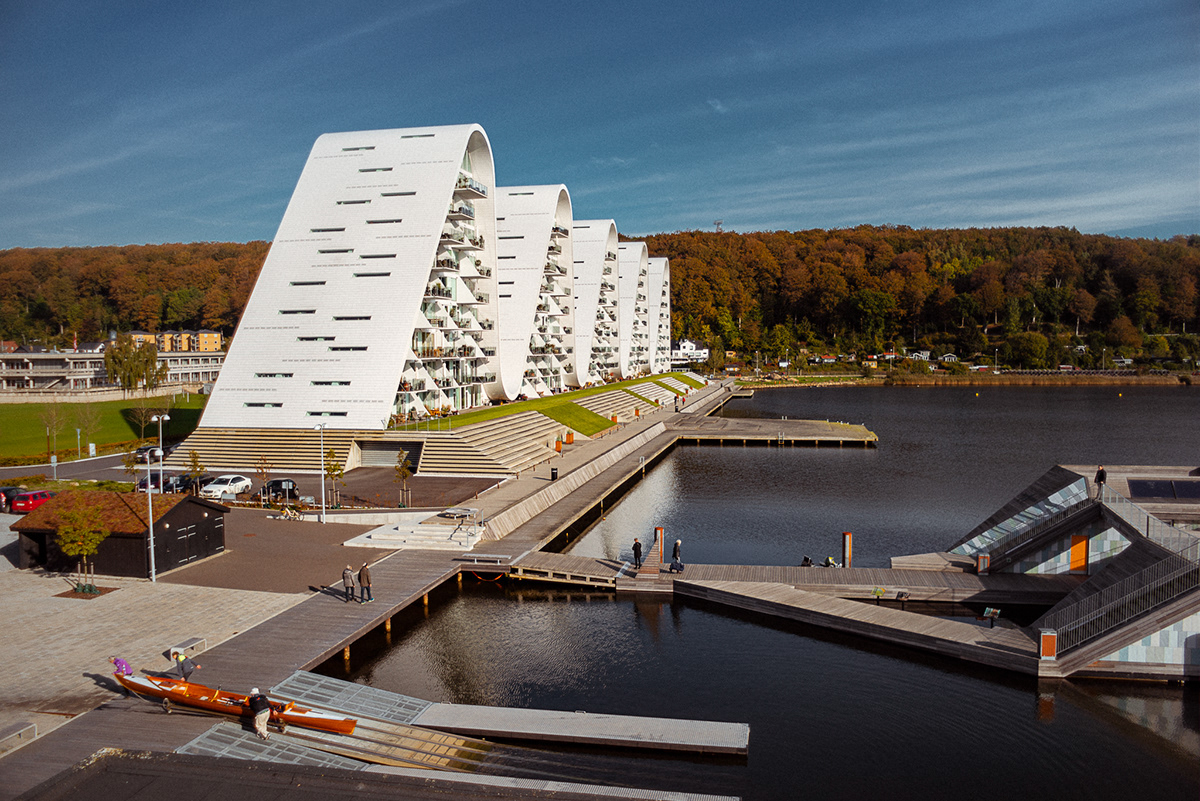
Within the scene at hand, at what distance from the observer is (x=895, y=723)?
48.8 feet

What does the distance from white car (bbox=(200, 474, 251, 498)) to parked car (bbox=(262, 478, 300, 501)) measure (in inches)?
56.2

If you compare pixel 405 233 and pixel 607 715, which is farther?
pixel 405 233

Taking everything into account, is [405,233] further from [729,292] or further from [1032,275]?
[1032,275]

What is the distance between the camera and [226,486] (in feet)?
107

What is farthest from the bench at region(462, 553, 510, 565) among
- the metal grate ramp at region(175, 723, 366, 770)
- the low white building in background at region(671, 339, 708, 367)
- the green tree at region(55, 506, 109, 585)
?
the low white building in background at region(671, 339, 708, 367)

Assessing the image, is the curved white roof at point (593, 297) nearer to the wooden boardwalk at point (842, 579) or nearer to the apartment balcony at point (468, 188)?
the apartment balcony at point (468, 188)

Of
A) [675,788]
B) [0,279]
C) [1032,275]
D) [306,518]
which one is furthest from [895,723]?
[1032,275]

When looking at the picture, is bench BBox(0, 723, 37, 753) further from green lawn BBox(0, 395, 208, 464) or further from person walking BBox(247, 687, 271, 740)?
green lawn BBox(0, 395, 208, 464)

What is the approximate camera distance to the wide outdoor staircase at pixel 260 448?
126 ft

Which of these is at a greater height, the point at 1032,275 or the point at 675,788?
the point at 1032,275

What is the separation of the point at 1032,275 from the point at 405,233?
136m

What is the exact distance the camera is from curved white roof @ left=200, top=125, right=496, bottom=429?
136 ft

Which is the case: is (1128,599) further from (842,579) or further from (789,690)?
(789,690)

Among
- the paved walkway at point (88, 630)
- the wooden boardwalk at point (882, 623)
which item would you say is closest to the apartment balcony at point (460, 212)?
the paved walkway at point (88, 630)
